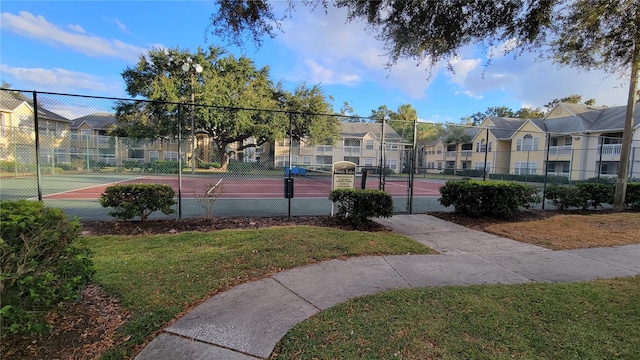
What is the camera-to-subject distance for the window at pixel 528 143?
1233 inches

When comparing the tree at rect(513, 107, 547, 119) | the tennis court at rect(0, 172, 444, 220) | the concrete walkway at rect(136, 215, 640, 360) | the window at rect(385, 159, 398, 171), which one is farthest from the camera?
the tree at rect(513, 107, 547, 119)

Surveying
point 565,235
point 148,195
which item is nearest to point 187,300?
point 148,195

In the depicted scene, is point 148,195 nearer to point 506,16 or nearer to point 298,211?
point 298,211

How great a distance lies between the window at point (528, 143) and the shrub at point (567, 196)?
24811mm

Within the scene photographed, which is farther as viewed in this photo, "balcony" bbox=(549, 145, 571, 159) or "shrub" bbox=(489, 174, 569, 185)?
"balcony" bbox=(549, 145, 571, 159)

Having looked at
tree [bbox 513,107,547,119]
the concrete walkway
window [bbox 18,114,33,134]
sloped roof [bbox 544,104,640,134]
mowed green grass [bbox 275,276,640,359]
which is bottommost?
the concrete walkway

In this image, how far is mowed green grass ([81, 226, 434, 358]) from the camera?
9.86ft

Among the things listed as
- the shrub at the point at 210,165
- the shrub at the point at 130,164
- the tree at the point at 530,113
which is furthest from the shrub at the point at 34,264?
the tree at the point at 530,113

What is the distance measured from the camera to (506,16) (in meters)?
4.85

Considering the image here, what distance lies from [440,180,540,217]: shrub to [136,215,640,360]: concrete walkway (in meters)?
1.84

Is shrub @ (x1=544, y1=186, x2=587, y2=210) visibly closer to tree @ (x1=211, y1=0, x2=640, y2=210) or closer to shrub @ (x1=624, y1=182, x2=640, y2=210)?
shrub @ (x1=624, y1=182, x2=640, y2=210)

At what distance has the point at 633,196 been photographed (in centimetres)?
984

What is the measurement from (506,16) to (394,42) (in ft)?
5.83

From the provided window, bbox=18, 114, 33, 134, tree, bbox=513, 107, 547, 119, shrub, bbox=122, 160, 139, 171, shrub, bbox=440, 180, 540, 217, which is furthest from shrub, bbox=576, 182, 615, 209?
tree, bbox=513, 107, 547, 119
